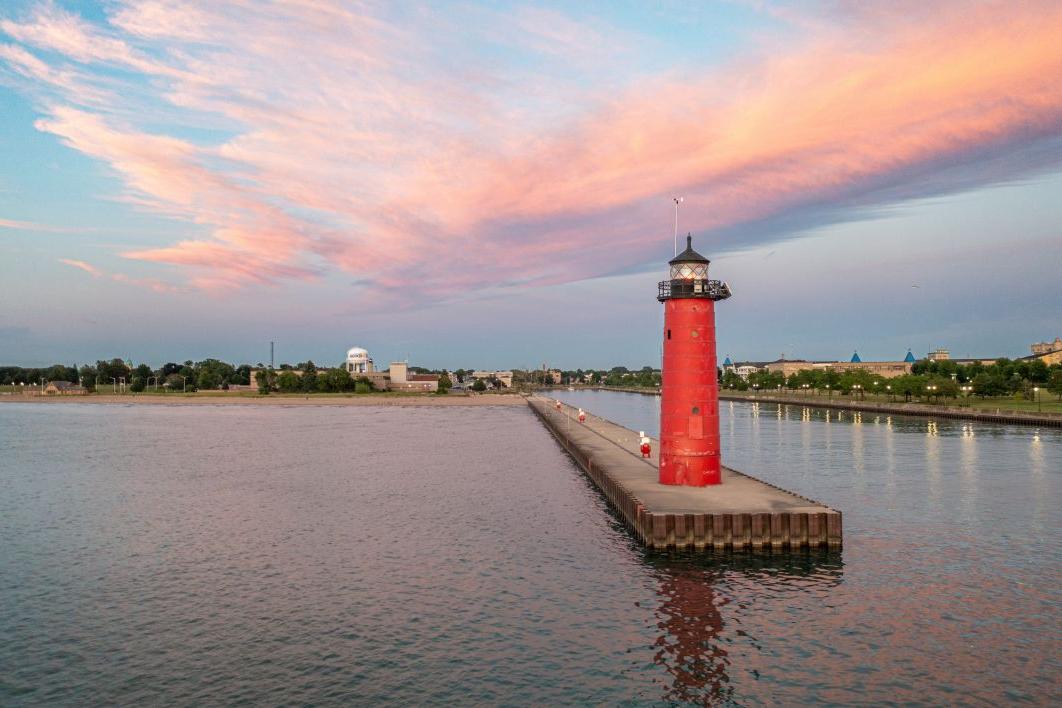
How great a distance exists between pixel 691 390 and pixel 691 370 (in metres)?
1.02

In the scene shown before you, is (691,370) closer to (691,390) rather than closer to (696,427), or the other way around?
(691,390)

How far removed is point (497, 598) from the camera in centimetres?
2734

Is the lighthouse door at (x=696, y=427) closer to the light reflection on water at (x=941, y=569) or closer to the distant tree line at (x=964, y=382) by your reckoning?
the light reflection on water at (x=941, y=569)

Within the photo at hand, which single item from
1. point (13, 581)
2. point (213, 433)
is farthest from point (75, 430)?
point (13, 581)

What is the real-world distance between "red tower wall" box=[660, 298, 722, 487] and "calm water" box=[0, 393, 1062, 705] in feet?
18.1

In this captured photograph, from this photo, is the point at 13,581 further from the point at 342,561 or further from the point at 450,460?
the point at 450,460

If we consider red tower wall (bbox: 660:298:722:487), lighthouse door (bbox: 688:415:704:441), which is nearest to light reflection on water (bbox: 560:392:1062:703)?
red tower wall (bbox: 660:298:722:487)

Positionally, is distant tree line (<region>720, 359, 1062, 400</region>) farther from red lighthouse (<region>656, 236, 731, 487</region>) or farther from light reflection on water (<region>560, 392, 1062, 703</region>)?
red lighthouse (<region>656, 236, 731, 487</region>)

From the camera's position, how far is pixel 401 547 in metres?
35.4

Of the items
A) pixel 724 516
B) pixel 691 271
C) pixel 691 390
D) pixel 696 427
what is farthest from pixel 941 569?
pixel 691 271

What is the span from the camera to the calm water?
2031cm

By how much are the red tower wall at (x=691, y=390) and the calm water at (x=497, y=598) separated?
5.52m

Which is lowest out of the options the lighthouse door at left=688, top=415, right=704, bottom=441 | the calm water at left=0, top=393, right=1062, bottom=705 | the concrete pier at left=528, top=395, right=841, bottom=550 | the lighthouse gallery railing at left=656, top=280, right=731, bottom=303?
the calm water at left=0, top=393, right=1062, bottom=705

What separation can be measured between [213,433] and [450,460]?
49299 mm
